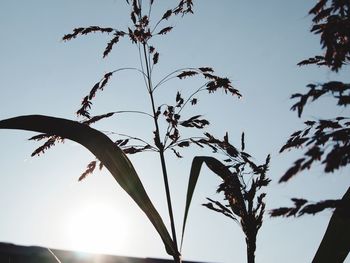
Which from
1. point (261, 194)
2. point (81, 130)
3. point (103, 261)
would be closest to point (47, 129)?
point (81, 130)

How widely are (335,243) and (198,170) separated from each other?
0.73 meters

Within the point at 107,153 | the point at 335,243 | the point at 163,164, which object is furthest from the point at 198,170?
the point at 335,243

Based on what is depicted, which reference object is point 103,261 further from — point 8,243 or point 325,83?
point 325,83

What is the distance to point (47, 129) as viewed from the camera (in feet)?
5.37

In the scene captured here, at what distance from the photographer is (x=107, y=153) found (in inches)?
65.5

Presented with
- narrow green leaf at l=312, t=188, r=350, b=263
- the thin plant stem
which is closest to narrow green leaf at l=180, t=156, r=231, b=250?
the thin plant stem

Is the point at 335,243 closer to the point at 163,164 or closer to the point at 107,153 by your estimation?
the point at 163,164

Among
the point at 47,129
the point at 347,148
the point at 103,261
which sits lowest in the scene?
the point at 103,261

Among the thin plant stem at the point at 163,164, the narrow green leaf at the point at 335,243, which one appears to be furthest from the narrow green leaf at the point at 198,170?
the narrow green leaf at the point at 335,243

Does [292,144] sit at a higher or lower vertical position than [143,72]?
lower

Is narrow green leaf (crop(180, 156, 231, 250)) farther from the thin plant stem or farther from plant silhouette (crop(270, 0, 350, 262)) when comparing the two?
plant silhouette (crop(270, 0, 350, 262))

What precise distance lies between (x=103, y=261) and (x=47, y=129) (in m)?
1.65

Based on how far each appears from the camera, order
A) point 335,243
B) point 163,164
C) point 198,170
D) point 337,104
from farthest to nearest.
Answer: point 163,164 < point 198,170 < point 335,243 < point 337,104

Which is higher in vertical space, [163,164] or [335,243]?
[163,164]
